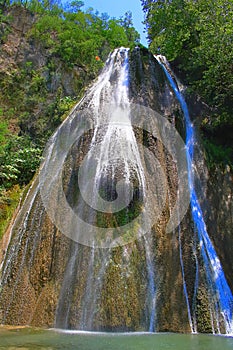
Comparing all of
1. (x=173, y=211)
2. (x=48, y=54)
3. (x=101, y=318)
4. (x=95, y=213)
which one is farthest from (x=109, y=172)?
(x=48, y=54)

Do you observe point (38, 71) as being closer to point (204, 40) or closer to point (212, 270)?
point (204, 40)

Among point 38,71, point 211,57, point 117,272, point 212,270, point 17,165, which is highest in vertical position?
point 38,71

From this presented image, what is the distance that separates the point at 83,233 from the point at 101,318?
2357mm

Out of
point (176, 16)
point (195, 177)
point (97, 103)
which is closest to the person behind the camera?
point (195, 177)

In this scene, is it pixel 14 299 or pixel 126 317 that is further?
pixel 14 299

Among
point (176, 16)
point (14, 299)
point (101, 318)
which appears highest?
point (176, 16)

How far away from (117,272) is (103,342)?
2.66m

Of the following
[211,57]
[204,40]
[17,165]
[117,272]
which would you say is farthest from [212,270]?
[17,165]

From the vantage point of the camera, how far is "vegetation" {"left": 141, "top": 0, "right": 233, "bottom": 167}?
44.0ft

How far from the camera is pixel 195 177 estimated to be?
39.9 feet

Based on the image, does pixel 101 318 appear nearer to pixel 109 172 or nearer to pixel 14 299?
pixel 14 299

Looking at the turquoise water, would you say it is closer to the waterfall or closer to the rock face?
the rock face

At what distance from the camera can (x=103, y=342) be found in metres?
6.91

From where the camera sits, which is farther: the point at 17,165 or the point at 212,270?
the point at 17,165
